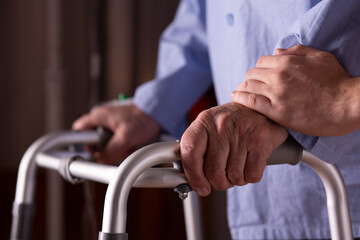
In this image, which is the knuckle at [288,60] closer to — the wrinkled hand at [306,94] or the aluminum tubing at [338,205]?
the wrinkled hand at [306,94]

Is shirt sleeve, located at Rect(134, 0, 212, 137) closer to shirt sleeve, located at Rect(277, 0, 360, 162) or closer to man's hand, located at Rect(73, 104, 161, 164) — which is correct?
man's hand, located at Rect(73, 104, 161, 164)

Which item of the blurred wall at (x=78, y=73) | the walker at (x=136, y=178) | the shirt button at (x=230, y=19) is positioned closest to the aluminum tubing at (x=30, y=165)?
the walker at (x=136, y=178)

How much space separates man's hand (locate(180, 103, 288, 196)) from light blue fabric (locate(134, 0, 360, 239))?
2.0 inches

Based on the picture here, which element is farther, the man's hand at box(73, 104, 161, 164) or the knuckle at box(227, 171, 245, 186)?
the man's hand at box(73, 104, 161, 164)

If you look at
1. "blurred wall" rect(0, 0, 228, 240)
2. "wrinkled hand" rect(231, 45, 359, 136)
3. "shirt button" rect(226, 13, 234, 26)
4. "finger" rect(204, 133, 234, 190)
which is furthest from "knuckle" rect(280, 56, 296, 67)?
"blurred wall" rect(0, 0, 228, 240)

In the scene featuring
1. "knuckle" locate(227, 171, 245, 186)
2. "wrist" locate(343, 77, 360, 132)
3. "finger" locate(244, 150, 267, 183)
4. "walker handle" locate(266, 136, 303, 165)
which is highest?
"wrist" locate(343, 77, 360, 132)

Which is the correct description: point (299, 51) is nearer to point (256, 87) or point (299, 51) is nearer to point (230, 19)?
point (256, 87)

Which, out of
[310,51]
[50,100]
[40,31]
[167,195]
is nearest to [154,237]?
[167,195]

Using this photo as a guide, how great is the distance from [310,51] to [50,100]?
1.39 meters

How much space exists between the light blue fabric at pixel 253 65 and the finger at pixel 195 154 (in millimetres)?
111

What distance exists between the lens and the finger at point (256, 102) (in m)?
0.49

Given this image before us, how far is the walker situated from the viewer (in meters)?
0.43

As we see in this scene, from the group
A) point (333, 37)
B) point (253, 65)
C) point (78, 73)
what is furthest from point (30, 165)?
point (78, 73)

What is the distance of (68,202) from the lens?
6.39 feet
